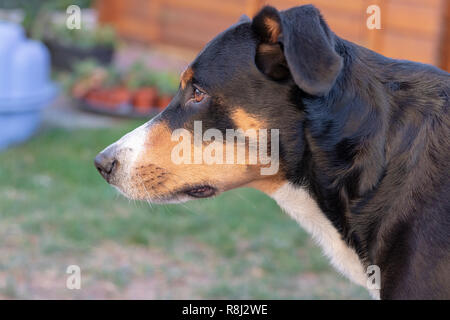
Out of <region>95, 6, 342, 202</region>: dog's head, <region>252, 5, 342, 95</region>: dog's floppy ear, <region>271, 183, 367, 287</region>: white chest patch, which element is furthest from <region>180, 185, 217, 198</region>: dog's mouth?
<region>252, 5, 342, 95</region>: dog's floppy ear

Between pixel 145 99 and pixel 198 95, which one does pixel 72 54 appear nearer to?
pixel 145 99

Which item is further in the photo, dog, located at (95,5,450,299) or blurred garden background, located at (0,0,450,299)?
blurred garden background, located at (0,0,450,299)

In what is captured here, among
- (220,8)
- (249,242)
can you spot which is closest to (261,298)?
(249,242)

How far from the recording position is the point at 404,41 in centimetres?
816

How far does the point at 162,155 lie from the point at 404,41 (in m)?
5.96

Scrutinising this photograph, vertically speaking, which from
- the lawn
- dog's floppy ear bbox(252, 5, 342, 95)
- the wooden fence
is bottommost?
the lawn

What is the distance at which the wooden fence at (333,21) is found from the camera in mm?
7818

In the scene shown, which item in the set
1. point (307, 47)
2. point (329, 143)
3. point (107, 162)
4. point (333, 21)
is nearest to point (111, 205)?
point (107, 162)

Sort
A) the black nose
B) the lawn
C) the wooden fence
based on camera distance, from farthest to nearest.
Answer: the wooden fence
the lawn
the black nose

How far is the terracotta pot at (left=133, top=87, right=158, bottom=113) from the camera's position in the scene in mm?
8109

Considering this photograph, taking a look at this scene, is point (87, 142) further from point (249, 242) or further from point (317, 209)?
point (317, 209)

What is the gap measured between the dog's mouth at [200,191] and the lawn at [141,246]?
1721 millimetres

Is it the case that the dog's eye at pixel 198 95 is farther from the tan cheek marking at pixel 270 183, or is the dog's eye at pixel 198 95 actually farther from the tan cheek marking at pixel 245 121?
the tan cheek marking at pixel 270 183

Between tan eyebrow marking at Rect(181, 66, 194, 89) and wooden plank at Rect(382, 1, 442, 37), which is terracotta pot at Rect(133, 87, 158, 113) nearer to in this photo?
wooden plank at Rect(382, 1, 442, 37)
